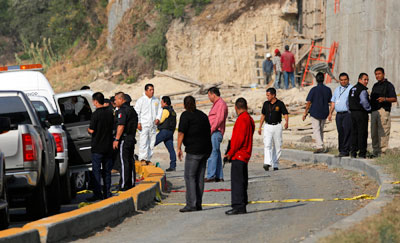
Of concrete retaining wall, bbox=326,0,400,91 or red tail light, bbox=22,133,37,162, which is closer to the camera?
red tail light, bbox=22,133,37,162

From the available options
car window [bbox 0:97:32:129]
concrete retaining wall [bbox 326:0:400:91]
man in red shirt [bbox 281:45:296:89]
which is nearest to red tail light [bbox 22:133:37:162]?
car window [bbox 0:97:32:129]

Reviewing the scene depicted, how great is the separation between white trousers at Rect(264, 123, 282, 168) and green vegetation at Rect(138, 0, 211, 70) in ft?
101

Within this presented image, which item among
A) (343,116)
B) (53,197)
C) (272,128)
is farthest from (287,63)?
(53,197)

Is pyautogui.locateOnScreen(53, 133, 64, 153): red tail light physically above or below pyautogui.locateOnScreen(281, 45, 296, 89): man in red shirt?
below

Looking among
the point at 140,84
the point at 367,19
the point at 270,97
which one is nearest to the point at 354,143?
the point at 270,97

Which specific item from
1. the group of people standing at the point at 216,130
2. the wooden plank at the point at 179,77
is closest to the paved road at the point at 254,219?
the group of people standing at the point at 216,130

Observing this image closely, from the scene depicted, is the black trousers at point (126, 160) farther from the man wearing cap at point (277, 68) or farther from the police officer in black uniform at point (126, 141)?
the man wearing cap at point (277, 68)

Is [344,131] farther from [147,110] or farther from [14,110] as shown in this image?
[14,110]

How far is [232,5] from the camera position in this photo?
46.3 meters

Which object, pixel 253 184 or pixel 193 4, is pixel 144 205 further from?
pixel 193 4

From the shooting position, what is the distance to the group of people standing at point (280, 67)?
35.9 m

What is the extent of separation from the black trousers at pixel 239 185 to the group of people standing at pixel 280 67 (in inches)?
992

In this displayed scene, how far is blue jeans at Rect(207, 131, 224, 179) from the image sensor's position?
15.5 meters

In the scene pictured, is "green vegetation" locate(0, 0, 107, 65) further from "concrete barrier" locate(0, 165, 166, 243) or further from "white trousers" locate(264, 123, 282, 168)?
"concrete barrier" locate(0, 165, 166, 243)
